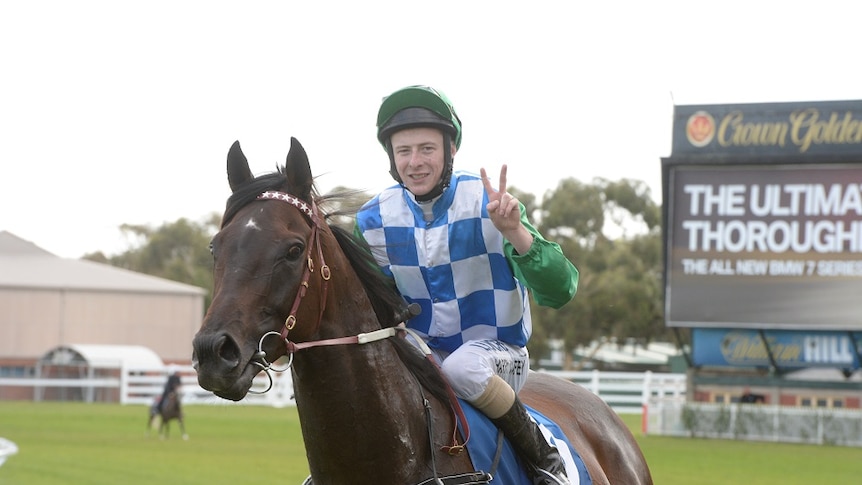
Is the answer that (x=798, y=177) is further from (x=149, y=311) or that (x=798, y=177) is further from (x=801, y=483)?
(x=149, y=311)

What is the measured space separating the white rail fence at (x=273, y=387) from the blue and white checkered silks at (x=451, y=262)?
22524 millimetres

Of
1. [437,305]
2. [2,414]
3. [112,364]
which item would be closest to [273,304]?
[437,305]

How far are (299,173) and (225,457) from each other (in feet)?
45.5

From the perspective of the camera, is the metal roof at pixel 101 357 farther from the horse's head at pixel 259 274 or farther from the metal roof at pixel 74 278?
the horse's head at pixel 259 274

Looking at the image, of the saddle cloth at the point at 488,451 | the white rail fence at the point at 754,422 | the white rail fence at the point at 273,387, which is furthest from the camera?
the white rail fence at the point at 273,387

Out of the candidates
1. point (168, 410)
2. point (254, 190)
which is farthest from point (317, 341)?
point (168, 410)

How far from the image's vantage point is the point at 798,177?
2066 centimetres

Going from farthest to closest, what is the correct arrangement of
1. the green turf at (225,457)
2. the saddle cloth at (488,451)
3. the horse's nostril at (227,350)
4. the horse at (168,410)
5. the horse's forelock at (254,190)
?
the horse at (168,410) → the green turf at (225,457) → the saddle cloth at (488,451) → the horse's forelock at (254,190) → the horse's nostril at (227,350)

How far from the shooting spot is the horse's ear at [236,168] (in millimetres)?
3469

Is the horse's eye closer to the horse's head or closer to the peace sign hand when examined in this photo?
the horse's head

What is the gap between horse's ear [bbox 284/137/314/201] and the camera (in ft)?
11.2

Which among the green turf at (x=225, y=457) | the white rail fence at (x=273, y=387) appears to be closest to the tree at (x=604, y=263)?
the white rail fence at (x=273, y=387)

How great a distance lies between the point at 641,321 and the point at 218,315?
44441mm

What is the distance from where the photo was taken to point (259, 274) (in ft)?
10.2
